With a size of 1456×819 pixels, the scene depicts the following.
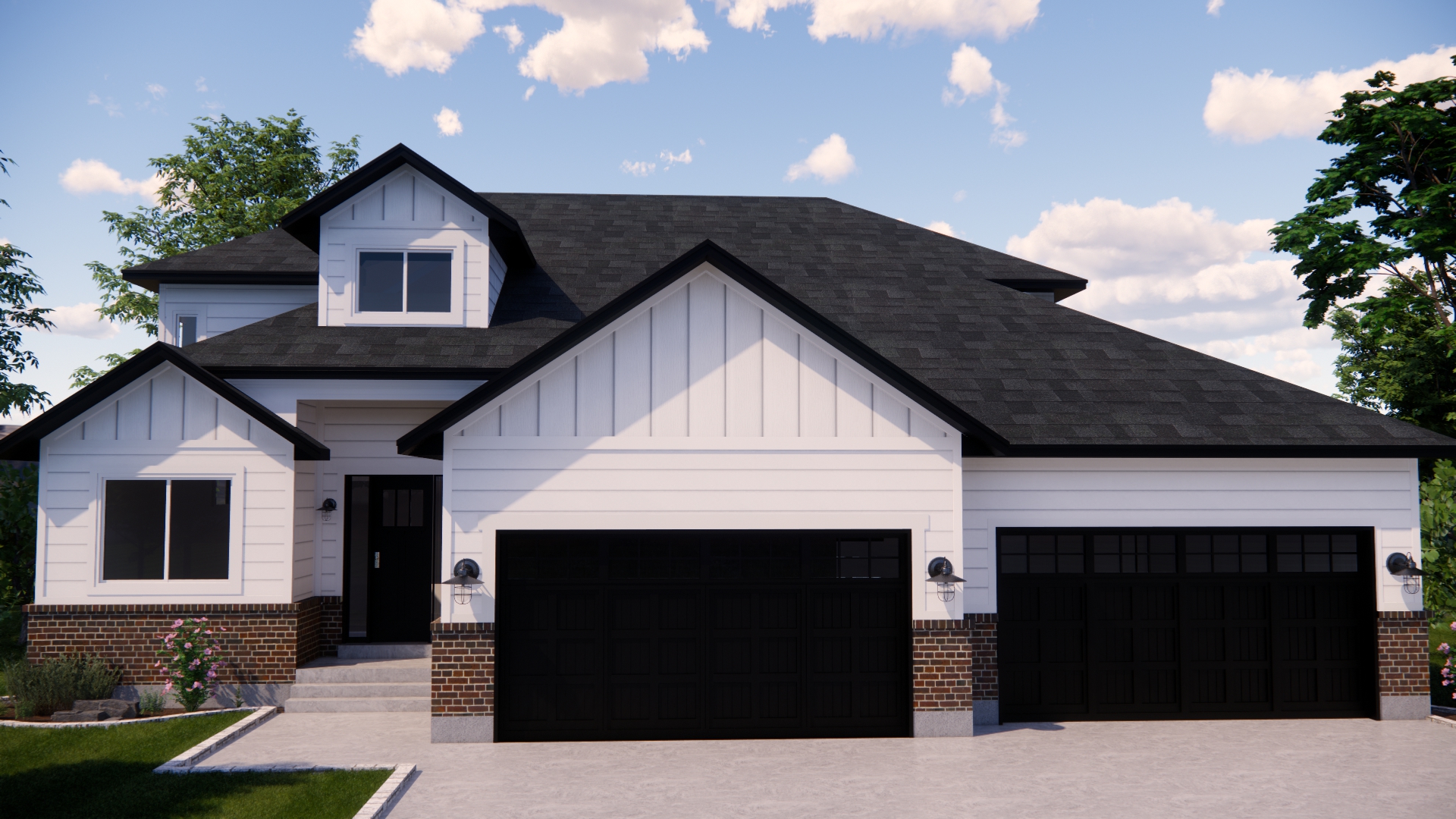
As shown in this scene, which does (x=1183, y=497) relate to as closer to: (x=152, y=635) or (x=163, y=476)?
(x=163, y=476)

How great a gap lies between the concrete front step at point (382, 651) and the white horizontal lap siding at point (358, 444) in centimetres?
86

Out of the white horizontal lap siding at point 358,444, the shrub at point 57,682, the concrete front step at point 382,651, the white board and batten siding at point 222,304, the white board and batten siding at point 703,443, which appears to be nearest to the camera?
the white board and batten siding at point 703,443

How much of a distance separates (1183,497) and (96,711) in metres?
13.8

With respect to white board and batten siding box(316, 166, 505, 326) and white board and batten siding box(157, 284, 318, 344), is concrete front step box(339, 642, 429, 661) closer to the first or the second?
white board and batten siding box(316, 166, 505, 326)

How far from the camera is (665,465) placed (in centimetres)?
1088

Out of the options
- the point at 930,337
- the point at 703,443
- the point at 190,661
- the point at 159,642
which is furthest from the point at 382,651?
the point at 930,337

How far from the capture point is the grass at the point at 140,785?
26.8 feet

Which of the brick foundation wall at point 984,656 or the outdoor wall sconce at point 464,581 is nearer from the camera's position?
the outdoor wall sconce at point 464,581

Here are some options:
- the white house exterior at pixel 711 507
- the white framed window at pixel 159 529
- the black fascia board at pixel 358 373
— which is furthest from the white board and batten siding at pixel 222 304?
the white framed window at pixel 159 529

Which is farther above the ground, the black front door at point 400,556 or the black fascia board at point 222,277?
the black fascia board at point 222,277

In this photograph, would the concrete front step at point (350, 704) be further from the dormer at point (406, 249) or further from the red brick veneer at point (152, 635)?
the dormer at point (406, 249)

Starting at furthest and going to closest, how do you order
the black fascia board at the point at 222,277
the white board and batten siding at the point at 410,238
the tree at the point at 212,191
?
1. the tree at the point at 212,191
2. the black fascia board at the point at 222,277
3. the white board and batten siding at the point at 410,238

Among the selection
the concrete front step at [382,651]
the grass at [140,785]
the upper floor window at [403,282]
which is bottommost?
the grass at [140,785]

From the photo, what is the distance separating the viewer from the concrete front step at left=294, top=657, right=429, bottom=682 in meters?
12.4
